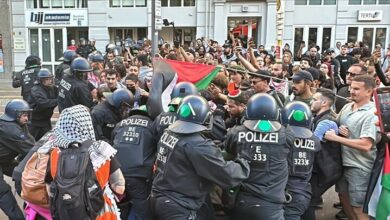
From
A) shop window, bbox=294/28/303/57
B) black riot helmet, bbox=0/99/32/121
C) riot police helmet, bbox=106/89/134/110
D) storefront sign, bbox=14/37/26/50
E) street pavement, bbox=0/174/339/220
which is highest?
shop window, bbox=294/28/303/57

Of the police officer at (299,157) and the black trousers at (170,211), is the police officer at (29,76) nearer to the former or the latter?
the black trousers at (170,211)

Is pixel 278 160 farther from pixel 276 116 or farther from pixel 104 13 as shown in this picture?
pixel 104 13

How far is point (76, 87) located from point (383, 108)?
177 inches

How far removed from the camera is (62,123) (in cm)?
326

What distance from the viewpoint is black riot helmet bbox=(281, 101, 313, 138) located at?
13.1ft

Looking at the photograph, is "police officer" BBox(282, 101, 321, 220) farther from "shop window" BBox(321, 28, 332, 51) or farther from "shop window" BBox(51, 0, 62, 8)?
"shop window" BBox(51, 0, 62, 8)

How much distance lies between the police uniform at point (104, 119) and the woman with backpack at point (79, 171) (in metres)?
1.60

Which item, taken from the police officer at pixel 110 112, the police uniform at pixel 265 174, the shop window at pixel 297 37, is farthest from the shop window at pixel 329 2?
the police uniform at pixel 265 174

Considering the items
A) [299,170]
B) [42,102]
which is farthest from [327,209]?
[42,102]

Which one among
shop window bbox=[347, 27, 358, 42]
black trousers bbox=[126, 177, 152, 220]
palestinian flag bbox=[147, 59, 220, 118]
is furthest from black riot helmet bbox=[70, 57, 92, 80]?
shop window bbox=[347, 27, 358, 42]

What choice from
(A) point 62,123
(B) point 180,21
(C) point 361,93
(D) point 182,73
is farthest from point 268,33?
(A) point 62,123

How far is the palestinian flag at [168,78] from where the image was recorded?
15.9ft

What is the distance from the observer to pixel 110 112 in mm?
5016

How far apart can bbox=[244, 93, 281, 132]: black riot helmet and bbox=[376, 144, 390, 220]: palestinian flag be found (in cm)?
119
